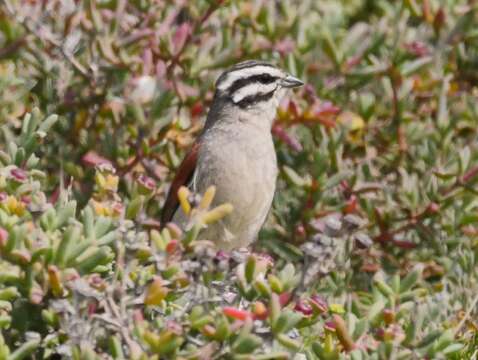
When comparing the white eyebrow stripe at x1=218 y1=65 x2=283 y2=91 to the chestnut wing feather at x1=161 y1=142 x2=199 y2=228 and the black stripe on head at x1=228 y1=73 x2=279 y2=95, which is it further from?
the chestnut wing feather at x1=161 y1=142 x2=199 y2=228

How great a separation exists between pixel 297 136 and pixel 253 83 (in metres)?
0.46

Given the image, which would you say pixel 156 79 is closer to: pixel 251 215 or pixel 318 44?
pixel 251 215

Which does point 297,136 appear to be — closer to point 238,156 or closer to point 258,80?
point 258,80

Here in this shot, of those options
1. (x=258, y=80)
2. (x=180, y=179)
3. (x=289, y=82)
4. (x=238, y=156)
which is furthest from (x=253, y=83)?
(x=180, y=179)

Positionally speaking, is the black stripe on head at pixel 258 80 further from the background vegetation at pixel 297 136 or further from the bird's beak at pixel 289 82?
the background vegetation at pixel 297 136

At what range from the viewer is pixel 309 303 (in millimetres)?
3344

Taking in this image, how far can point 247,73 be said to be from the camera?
16.7 ft

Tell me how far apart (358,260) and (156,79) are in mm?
1239

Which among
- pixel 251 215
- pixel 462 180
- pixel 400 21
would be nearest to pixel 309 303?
pixel 251 215

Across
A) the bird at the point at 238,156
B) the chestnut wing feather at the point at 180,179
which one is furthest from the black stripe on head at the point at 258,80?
the chestnut wing feather at the point at 180,179

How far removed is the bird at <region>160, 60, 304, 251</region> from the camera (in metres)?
4.90

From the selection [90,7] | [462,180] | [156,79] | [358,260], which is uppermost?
[90,7]

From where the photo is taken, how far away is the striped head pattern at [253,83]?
16.8 ft

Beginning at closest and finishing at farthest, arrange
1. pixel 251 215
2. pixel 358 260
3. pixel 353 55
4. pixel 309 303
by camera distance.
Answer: pixel 309 303 → pixel 251 215 → pixel 358 260 → pixel 353 55
